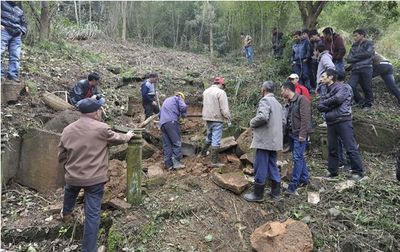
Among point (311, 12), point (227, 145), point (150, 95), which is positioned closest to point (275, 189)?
point (227, 145)

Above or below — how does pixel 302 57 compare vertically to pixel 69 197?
above

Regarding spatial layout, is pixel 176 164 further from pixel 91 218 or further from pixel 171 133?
pixel 91 218

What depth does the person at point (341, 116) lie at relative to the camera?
549cm

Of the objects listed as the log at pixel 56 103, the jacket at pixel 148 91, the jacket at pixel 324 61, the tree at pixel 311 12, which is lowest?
the log at pixel 56 103

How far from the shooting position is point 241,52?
20297mm

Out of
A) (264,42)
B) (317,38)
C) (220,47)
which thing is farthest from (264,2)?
(317,38)

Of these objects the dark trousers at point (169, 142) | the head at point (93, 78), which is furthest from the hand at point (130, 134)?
the head at point (93, 78)

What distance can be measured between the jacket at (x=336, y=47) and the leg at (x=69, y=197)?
5.94 meters

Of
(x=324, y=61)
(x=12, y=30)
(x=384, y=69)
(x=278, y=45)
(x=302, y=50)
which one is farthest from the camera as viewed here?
(x=278, y=45)

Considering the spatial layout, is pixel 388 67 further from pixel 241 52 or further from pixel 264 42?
pixel 241 52

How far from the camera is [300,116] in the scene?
5.35 m

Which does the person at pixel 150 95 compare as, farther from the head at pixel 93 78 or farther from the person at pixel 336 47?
the person at pixel 336 47

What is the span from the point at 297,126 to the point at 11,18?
5.36 meters

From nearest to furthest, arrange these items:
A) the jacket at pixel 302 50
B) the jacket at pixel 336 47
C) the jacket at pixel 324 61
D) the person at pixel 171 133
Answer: the person at pixel 171 133, the jacket at pixel 324 61, the jacket at pixel 336 47, the jacket at pixel 302 50
